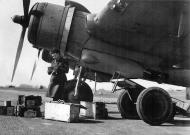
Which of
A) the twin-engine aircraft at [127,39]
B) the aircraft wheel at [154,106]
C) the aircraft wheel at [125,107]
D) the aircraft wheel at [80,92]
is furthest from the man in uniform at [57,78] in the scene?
the aircraft wheel at [154,106]

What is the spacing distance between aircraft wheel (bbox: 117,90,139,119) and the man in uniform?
246 cm

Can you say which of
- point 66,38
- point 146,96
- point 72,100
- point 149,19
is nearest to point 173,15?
point 149,19

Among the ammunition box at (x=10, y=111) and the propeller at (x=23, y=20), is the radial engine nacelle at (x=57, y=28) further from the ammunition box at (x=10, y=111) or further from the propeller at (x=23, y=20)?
the ammunition box at (x=10, y=111)

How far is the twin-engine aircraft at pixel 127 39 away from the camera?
10.2 m

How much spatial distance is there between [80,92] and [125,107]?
8.18ft

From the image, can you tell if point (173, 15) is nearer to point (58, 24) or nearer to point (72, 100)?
point (58, 24)

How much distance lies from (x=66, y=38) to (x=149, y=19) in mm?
3156

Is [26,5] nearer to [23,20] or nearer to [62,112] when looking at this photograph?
[23,20]

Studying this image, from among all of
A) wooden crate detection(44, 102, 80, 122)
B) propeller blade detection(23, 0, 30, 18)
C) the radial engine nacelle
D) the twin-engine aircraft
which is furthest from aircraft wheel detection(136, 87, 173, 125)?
propeller blade detection(23, 0, 30, 18)

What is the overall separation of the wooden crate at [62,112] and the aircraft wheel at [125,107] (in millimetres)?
2959

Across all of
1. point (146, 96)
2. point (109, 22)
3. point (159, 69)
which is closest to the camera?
point (146, 96)

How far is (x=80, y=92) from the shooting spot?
14.1m

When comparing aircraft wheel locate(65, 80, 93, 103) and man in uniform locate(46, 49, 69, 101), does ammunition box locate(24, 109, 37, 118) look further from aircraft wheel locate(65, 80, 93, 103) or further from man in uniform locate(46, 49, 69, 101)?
aircraft wheel locate(65, 80, 93, 103)

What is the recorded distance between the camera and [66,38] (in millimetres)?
11461
